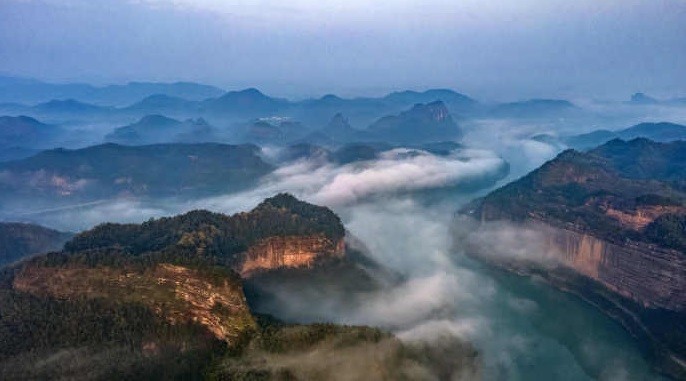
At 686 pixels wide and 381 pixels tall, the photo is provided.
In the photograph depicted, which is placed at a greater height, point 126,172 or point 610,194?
point 126,172

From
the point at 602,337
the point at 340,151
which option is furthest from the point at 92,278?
the point at 340,151

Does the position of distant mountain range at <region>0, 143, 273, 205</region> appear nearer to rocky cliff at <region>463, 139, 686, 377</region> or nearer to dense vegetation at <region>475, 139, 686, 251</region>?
rocky cliff at <region>463, 139, 686, 377</region>

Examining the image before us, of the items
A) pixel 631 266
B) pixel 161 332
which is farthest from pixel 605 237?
pixel 161 332

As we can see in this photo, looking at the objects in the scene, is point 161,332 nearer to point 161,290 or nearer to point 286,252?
point 161,290

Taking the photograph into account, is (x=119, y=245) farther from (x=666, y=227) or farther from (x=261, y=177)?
(x=261, y=177)

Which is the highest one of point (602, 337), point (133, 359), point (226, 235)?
point (226, 235)
